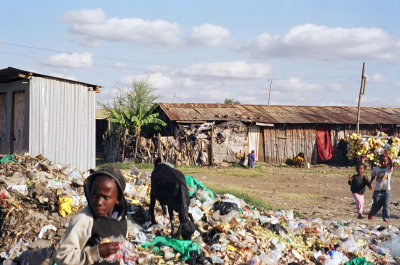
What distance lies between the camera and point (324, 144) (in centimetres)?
2394

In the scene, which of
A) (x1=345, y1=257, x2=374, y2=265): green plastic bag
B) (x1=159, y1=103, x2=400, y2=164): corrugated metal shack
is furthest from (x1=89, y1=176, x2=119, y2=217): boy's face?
(x1=159, y1=103, x2=400, y2=164): corrugated metal shack

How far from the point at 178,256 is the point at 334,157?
65.7 ft

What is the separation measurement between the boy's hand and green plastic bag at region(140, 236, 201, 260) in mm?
3249

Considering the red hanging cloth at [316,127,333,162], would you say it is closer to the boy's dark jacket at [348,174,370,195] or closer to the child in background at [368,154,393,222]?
the child in background at [368,154,393,222]

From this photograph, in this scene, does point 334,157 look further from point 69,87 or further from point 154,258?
point 154,258

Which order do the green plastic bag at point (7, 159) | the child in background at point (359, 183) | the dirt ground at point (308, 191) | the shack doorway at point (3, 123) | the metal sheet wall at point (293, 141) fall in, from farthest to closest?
the metal sheet wall at point (293, 141), the shack doorway at point (3, 123), the dirt ground at point (308, 191), the child in background at point (359, 183), the green plastic bag at point (7, 159)

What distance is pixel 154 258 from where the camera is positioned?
5484 millimetres

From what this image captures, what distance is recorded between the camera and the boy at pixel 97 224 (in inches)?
94.7

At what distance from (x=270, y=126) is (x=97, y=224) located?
20.8 meters

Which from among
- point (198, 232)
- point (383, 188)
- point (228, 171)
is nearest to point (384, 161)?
point (383, 188)

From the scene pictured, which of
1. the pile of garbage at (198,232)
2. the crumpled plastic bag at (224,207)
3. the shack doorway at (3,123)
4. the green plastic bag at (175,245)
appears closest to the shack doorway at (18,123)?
the shack doorway at (3,123)

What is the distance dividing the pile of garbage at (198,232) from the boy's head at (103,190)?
2.51 meters

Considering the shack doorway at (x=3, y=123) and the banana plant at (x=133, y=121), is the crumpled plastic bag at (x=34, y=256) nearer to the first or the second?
the shack doorway at (x=3, y=123)

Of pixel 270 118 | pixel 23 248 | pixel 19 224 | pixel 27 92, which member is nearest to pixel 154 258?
pixel 23 248
